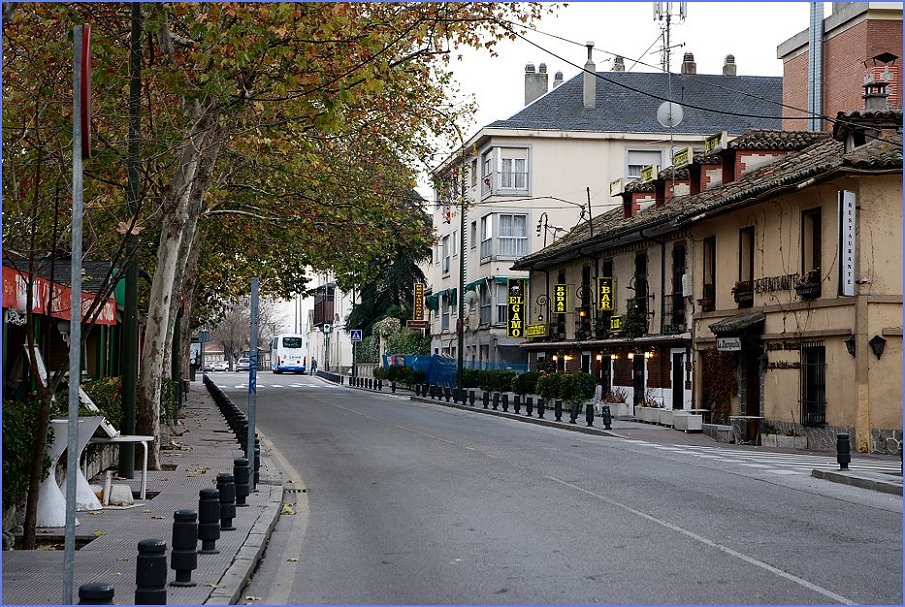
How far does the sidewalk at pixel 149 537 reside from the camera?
27.3 ft

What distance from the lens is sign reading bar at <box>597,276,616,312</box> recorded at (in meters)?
39.5

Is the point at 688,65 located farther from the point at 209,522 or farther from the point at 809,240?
the point at 209,522

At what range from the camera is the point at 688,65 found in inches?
2327

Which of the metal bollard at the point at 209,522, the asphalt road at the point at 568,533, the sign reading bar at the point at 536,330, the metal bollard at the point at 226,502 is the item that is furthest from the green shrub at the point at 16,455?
the sign reading bar at the point at 536,330

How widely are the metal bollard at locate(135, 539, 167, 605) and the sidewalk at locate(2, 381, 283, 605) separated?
2.00 feet

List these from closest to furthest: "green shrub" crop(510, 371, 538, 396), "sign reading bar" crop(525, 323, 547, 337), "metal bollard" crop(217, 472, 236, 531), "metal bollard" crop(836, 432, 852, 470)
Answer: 1. "metal bollard" crop(217, 472, 236, 531)
2. "metal bollard" crop(836, 432, 852, 470)
3. "green shrub" crop(510, 371, 538, 396)
4. "sign reading bar" crop(525, 323, 547, 337)

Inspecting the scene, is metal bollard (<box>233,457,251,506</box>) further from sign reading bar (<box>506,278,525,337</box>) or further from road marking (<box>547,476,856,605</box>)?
sign reading bar (<box>506,278,525,337</box>)

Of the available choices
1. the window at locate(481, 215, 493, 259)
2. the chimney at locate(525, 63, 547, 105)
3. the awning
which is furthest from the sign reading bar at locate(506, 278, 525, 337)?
the awning

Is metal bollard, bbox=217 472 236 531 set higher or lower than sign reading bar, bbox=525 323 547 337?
lower

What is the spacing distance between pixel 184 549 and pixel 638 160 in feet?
170

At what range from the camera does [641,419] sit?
116 ft

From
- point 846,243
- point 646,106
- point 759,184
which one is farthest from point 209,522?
A: point 646,106

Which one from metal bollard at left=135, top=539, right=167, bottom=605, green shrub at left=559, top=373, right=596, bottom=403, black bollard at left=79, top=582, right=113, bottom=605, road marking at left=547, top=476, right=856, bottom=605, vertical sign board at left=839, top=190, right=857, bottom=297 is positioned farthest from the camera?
green shrub at left=559, top=373, right=596, bottom=403

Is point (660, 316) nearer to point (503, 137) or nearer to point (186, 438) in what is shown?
point (186, 438)
